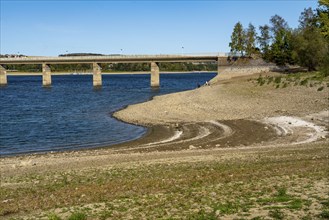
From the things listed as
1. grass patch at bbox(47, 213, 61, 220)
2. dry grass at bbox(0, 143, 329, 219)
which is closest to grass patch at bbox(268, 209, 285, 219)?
dry grass at bbox(0, 143, 329, 219)

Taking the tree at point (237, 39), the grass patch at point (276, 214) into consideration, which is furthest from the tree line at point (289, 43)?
the grass patch at point (276, 214)

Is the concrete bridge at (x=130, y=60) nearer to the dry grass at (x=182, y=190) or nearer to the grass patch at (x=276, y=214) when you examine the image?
the dry grass at (x=182, y=190)

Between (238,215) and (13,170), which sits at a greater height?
(238,215)

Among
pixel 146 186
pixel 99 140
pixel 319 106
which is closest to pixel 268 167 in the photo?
pixel 146 186

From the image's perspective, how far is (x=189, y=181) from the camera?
51.6 feet

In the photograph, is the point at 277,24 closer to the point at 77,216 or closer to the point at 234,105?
the point at 234,105

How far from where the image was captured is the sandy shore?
39.0 feet

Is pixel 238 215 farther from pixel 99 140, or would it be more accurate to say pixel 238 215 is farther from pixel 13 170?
pixel 99 140

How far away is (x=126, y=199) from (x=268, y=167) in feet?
22.4

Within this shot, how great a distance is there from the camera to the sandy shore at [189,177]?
11898 millimetres

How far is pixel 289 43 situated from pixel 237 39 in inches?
846

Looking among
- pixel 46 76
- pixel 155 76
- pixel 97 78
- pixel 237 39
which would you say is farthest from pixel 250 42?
pixel 46 76

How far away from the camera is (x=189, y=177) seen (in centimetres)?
1650

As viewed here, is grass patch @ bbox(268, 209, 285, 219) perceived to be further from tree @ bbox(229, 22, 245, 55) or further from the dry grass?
tree @ bbox(229, 22, 245, 55)
